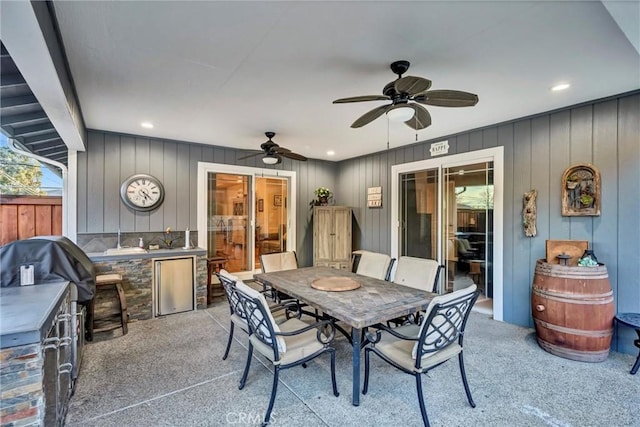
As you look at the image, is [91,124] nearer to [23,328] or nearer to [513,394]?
[23,328]

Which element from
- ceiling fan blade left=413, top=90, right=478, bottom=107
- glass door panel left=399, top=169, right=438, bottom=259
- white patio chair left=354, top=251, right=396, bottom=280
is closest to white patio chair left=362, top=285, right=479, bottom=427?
white patio chair left=354, top=251, right=396, bottom=280

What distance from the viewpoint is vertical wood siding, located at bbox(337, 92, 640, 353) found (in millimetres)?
2885

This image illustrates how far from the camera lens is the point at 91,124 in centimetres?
383

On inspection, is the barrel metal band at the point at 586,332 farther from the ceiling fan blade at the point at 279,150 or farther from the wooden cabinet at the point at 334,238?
the ceiling fan blade at the point at 279,150

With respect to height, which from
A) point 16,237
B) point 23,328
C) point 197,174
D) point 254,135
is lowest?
point 23,328

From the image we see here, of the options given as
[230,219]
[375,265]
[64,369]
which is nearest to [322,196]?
[230,219]

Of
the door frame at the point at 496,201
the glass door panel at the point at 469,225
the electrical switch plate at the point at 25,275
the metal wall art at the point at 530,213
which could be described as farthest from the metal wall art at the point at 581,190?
the electrical switch plate at the point at 25,275

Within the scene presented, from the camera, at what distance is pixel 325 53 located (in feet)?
7.08

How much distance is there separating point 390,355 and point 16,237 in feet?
13.0

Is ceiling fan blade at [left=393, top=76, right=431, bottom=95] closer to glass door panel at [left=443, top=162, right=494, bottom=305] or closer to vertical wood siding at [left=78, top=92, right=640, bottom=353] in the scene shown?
vertical wood siding at [left=78, top=92, right=640, bottom=353]

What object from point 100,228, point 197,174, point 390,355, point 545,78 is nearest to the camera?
point 390,355

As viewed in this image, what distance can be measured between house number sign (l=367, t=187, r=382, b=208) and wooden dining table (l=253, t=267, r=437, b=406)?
2471 mm

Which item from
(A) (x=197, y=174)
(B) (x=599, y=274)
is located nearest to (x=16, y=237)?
(A) (x=197, y=174)

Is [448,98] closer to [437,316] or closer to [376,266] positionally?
[437,316]
